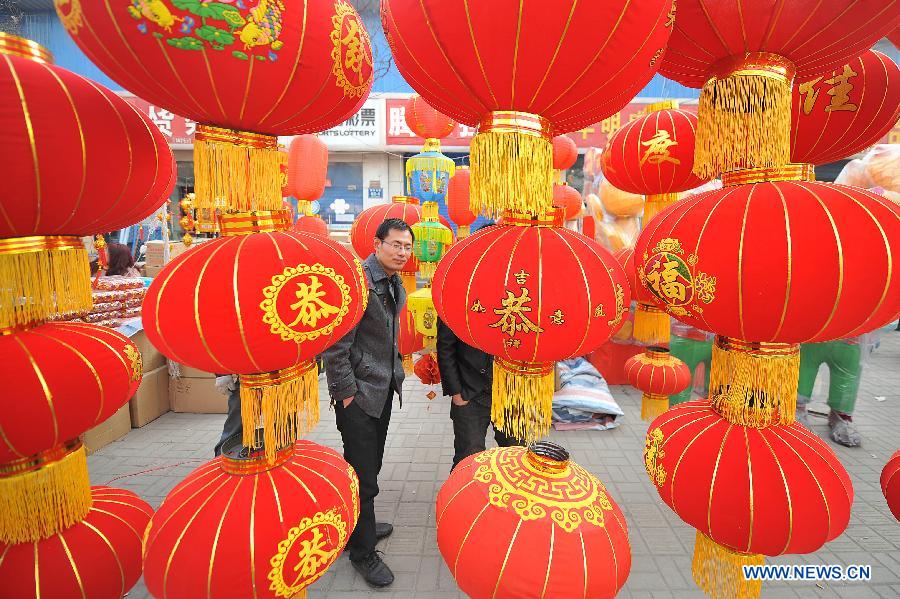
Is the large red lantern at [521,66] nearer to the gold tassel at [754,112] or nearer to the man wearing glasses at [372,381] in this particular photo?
the gold tassel at [754,112]

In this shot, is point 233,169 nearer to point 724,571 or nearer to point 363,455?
point 363,455

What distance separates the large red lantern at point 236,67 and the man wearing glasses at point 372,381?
3.91ft

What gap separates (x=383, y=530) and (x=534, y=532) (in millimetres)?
2123

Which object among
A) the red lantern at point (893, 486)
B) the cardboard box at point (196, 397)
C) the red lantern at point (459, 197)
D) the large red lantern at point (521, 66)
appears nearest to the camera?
the large red lantern at point (521, 66)

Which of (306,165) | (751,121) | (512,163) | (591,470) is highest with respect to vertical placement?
(306,165)

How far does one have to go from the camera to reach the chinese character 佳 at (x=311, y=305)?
3.92ft

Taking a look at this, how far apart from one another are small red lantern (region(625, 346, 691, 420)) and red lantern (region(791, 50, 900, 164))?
1.83 meters

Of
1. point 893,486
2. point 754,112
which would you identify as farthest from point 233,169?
point 893,486

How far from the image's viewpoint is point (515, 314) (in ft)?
3.88

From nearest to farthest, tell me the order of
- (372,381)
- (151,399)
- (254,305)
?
(254,305) < (372,381) < (151,399)

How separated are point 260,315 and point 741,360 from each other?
5.23ft

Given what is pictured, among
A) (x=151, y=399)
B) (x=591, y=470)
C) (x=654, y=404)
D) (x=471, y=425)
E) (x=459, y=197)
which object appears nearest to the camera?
(x=471, y=425)

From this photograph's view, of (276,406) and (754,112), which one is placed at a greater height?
(754,112)

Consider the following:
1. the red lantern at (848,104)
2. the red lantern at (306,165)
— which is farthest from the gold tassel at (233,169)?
the red lantern at (306,165)
